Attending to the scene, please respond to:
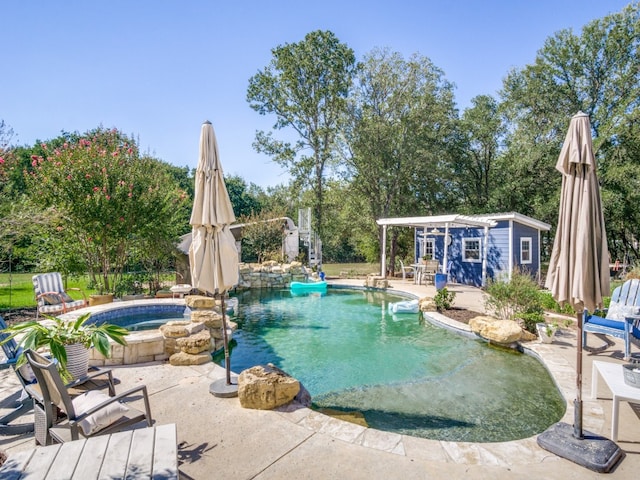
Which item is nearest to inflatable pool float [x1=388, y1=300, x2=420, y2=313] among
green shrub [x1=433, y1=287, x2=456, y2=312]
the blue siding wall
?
green shrub [x1=433, y1=287, x2=456, y2=312]

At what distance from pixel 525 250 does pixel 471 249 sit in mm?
2034

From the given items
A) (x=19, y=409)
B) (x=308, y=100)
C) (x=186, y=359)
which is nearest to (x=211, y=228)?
(x=186, y=359)

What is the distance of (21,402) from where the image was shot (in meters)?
3.63

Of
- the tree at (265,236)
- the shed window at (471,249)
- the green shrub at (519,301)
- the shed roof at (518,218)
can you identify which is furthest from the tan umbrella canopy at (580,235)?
the tree at (265,236)

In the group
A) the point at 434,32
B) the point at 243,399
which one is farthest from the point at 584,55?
the point at 243,399

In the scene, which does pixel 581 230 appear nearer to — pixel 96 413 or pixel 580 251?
pixel 580 251

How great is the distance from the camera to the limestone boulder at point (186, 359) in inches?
200

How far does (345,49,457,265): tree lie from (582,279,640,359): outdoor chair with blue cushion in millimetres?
13170

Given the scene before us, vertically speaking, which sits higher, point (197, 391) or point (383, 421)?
point (197, 391)

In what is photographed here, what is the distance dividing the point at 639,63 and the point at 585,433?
21.9 metres

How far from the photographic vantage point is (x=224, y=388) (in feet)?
13.5

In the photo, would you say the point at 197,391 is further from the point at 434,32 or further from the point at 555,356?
the point at 434,32

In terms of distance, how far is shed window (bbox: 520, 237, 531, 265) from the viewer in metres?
14.4

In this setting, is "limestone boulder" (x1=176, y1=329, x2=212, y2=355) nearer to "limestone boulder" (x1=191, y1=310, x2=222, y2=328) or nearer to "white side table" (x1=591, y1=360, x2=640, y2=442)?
"limestone boulder" (x1=191, y1=310, x2=222, y2=328)
